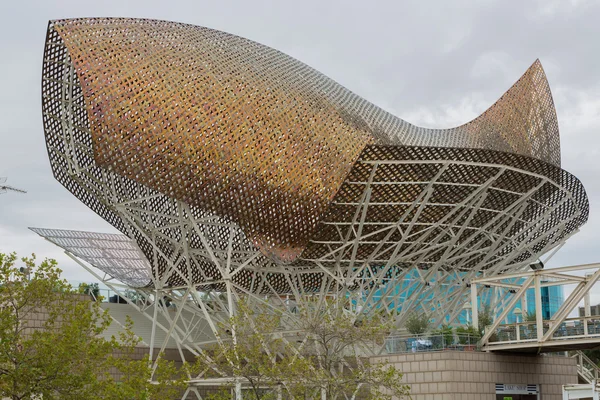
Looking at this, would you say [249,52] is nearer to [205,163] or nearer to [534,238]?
[205,163]

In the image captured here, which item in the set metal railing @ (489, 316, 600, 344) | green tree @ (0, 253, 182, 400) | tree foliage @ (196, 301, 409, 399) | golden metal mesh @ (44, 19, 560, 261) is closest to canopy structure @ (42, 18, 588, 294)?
golden metal mesh @ (44, 19, 560, 261)

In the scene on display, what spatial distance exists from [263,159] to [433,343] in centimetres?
1142

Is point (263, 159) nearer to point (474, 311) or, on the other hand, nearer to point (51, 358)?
point (474, 311)

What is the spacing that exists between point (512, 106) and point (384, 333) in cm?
1958

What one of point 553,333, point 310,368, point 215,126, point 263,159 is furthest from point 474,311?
point 215,126

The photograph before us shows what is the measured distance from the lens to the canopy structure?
37281mm

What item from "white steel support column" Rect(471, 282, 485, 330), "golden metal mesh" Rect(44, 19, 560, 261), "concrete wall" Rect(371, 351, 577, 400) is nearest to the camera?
"concrete wall" Rect(371, 351, 577, 400)

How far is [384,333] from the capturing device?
33.7 metres

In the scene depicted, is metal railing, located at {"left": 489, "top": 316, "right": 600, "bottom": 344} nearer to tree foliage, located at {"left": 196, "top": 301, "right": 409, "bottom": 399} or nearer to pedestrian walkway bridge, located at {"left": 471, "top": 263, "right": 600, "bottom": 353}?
pedestrian walkway bridge, located at {"left": 471, "top": 263, "right": 600, "bottom": 353}

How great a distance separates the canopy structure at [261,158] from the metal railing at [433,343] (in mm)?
6892

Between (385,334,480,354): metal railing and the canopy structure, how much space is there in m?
6.89

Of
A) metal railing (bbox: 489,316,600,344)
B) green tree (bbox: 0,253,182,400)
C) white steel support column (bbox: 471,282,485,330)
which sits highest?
white steel support column (bbox: 471,282,485,330)

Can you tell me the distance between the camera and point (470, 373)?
3100 centimetres

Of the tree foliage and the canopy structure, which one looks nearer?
the tree foliage
